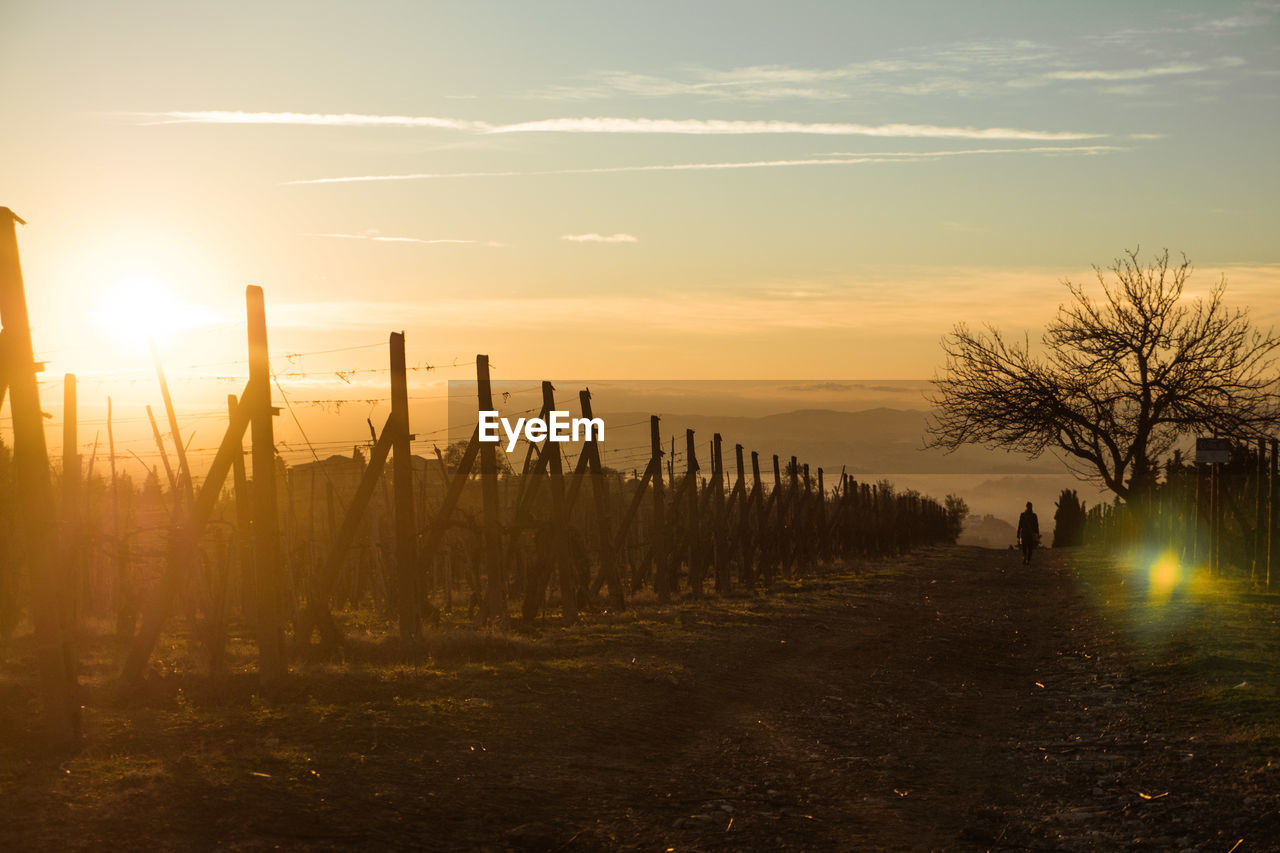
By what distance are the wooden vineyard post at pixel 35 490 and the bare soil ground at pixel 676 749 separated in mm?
414

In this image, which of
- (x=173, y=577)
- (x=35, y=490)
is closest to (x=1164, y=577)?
(x=173, y=577)

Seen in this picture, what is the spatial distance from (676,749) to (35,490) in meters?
5.26

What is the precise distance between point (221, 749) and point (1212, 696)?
27.8 feet

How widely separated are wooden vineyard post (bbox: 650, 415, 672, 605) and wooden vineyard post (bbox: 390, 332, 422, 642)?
905cm

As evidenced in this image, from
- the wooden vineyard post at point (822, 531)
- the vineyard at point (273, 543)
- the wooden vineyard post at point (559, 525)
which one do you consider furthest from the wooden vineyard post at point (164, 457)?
the wooden vineyard post at point (822, 531)

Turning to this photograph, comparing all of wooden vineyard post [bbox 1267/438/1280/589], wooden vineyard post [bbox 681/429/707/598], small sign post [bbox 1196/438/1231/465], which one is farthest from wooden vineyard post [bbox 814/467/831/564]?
wooden vineyard post [bbox 1267/438/1280/589]

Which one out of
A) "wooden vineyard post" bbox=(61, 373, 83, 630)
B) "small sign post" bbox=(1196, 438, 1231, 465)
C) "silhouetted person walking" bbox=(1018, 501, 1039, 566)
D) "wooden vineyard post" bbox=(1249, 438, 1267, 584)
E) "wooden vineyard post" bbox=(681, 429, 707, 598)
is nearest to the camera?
"wooden vineyard post" bbox=(61, 373, 83, 630)

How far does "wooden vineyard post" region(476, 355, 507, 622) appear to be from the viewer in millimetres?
16750

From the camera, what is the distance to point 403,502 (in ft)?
48.9

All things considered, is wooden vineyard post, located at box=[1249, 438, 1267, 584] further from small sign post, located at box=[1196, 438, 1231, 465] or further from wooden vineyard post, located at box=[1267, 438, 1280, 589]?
small sign post, located at box=[1196, 438, 1231, 465]

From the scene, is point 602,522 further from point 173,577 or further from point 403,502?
point 173,577

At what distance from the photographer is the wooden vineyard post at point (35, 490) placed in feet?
27.7

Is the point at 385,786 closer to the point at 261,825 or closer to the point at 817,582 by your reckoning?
the point at 261,825

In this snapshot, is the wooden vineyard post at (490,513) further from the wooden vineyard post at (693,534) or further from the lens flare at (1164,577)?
the lens flare at (1164,577)
